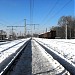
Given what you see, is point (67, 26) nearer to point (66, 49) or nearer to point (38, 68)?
point (66, 49)

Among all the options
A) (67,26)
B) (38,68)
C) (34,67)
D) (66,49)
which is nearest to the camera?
(38,68)

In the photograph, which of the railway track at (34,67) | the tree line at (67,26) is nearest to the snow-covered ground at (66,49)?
the railway track at (34,67)

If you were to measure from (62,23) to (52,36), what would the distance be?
6382 cm

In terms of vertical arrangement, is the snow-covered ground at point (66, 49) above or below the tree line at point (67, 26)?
below

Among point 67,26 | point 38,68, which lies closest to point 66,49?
point 38,68

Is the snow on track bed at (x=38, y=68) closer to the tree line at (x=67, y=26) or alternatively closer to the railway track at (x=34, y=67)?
the railway track at (x=34, y=67)

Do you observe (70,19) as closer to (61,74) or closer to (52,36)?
(52,36)

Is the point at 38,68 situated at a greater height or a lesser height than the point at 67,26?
lesser

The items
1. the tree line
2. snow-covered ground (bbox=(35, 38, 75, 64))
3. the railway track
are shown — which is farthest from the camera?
the tree line

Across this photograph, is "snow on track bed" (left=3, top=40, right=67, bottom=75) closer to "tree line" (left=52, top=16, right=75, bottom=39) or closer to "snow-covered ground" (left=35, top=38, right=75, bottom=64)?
"snow-covered ground" (left=35, top=38, right=75, bottom=64)

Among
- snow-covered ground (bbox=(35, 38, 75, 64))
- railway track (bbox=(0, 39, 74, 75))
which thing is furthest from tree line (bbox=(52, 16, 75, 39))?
railway track (bbox=(0, 39, 74, 75))

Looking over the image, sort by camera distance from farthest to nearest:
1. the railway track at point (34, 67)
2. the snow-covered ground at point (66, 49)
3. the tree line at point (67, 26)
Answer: the tree line at point (67, 26), the snow-covered ground at point (66, 49), the railway track at point (34, 67)

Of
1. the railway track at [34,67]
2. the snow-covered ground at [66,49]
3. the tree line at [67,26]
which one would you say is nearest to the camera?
the railway track at [34,67]

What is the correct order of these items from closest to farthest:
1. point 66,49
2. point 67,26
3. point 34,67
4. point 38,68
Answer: point 38,68, point 34,67, point 66,49, point 67,26
